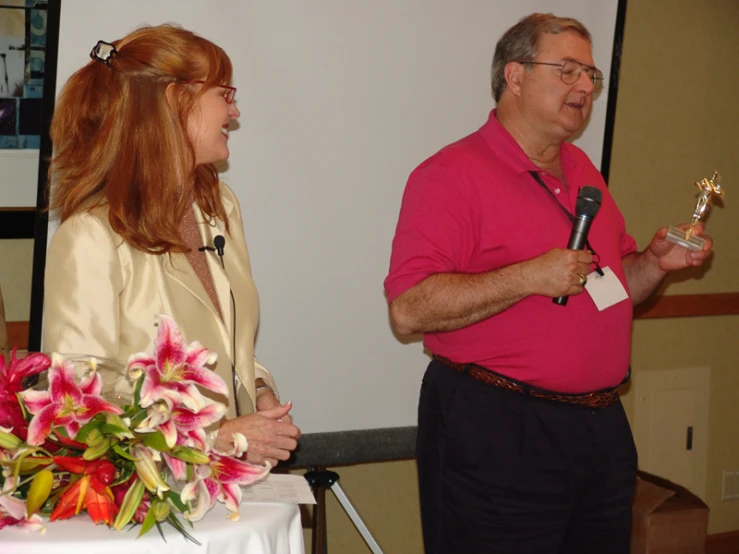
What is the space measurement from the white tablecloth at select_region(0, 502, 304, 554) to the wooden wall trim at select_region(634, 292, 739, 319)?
2779mm

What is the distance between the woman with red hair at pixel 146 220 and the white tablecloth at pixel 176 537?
0.74 feet

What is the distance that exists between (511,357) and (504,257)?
25 centimetres

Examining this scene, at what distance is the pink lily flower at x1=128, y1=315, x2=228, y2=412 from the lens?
1292mm

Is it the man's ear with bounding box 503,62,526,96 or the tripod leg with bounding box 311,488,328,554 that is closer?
the man's ear with bounding box 503,62,526,96

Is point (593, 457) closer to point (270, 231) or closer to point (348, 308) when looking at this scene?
point (348, 308)

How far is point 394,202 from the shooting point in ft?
10.0

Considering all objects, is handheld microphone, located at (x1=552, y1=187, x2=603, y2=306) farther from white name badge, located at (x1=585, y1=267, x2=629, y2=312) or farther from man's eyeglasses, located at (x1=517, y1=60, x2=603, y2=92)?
man's eyeglasses, located at (x1=517, y1=60, x2=603, y2=92)

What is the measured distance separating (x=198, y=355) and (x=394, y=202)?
1785 mm

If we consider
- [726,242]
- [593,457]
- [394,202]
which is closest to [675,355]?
[726,242]

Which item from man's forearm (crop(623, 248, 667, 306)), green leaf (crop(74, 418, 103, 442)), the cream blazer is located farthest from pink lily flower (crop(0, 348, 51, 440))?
man's forearm (crop(623, 248, 667, 306))

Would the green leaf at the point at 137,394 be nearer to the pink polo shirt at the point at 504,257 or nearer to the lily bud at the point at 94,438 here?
the lily bud at the point at 94,438

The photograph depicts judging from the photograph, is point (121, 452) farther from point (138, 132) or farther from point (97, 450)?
point (138, 132)

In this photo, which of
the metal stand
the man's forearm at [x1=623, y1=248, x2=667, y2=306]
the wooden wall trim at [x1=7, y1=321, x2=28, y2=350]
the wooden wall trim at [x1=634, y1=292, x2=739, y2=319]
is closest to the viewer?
the man's forearm at [x1=623, y1=248, x2=667, y2=306]

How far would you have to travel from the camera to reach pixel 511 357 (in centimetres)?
222
